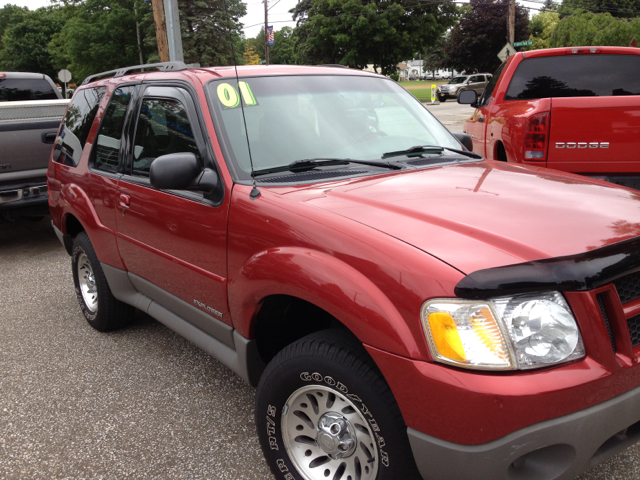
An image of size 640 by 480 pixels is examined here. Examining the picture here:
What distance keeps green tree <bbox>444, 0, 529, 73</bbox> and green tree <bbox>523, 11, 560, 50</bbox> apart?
9.04 ft

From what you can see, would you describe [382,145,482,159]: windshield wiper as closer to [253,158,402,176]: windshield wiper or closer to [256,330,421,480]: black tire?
[253,158,402,176]: windshield wiper

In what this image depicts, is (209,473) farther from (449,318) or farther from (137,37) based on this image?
(137,37)

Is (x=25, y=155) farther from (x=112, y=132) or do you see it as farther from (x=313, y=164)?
(x=313, y=164)

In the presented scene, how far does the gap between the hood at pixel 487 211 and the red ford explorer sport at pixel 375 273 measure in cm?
1

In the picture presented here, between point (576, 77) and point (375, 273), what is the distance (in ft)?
15.7

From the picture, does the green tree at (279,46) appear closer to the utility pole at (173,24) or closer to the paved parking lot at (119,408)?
the utility pole at (173,24)

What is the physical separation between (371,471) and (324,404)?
0.97ft

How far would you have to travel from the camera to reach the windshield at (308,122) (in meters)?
2.79

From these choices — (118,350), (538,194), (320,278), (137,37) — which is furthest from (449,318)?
(137,37)

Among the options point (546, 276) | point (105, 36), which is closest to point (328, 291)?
point (546, 276)

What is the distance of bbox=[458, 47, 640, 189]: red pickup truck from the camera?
491cm

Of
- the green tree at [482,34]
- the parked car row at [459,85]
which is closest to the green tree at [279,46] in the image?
the green tree at [482,34]

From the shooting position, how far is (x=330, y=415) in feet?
6.96

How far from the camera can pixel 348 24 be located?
40.7 meters
